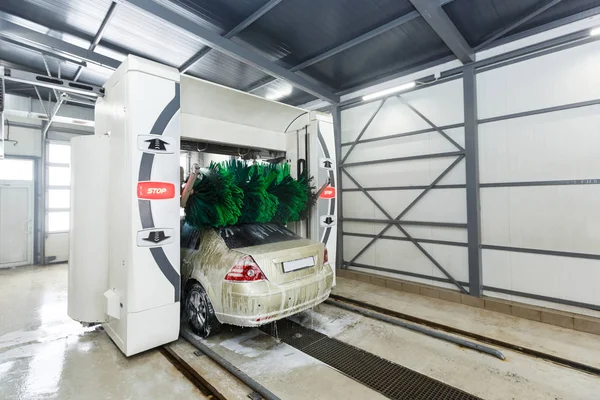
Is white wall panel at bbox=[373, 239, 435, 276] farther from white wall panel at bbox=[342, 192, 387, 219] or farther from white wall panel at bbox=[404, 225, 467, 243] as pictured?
white wall panel at bbox=[342, 192, 387, 219]

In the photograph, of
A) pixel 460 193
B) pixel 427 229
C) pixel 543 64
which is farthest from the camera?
pixel 427 229

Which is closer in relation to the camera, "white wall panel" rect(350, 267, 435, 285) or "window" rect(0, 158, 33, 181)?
"white wall panel" rect(350, 267, 435, 285)

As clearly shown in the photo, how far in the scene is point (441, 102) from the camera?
5.00 metres

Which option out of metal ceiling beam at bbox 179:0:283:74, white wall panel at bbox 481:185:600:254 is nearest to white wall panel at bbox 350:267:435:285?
white wall panel at bbox 481:185:600:254

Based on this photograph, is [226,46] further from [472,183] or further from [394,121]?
[472,183]

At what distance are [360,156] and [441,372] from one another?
14.2 feet

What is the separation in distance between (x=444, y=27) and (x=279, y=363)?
4.52m

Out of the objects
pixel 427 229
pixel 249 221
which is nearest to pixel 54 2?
pixel 249 221

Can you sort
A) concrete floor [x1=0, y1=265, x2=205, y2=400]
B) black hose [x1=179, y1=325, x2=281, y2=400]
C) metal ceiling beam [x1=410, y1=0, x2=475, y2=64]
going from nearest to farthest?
black hose [x1=179, y1=325, x2=281, y2=400] < concrete floor [x1=0, y1=265, x2=205, y2=400] < metal ceiling beam [x1=410, y1=0, x2=475, y2=64]

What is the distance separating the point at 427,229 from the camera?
517cm

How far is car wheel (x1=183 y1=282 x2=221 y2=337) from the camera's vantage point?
10.2 feet

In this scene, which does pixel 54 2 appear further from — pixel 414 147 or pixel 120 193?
pixel 414 147

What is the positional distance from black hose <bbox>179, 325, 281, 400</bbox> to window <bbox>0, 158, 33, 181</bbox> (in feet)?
22.9

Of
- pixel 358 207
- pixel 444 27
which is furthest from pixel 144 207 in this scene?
pixel 358 207
